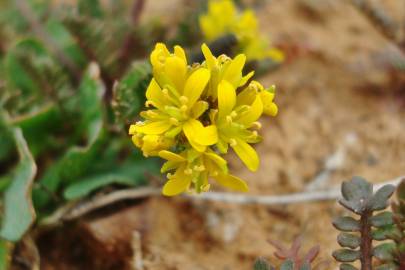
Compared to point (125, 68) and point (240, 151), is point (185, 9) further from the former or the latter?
point (240, 151)

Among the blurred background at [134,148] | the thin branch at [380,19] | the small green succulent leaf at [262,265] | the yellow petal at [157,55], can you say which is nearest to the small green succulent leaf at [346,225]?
the small green succulent leaf at [262,265]

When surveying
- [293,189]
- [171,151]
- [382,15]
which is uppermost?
[382,15]

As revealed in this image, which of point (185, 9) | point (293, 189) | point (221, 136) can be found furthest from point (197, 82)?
point (185, 9)

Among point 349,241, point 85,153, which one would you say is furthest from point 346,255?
point 85,153

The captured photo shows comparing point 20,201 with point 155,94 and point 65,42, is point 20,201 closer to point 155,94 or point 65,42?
point 155,94

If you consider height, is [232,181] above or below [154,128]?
below

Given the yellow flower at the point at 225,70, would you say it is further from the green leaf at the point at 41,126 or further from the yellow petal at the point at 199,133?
the green leaf at the point at 41,126

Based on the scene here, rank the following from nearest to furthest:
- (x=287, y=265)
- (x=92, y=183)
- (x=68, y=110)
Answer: (x=287, y=265), (x=92, y=183), (x=68, y=110)
